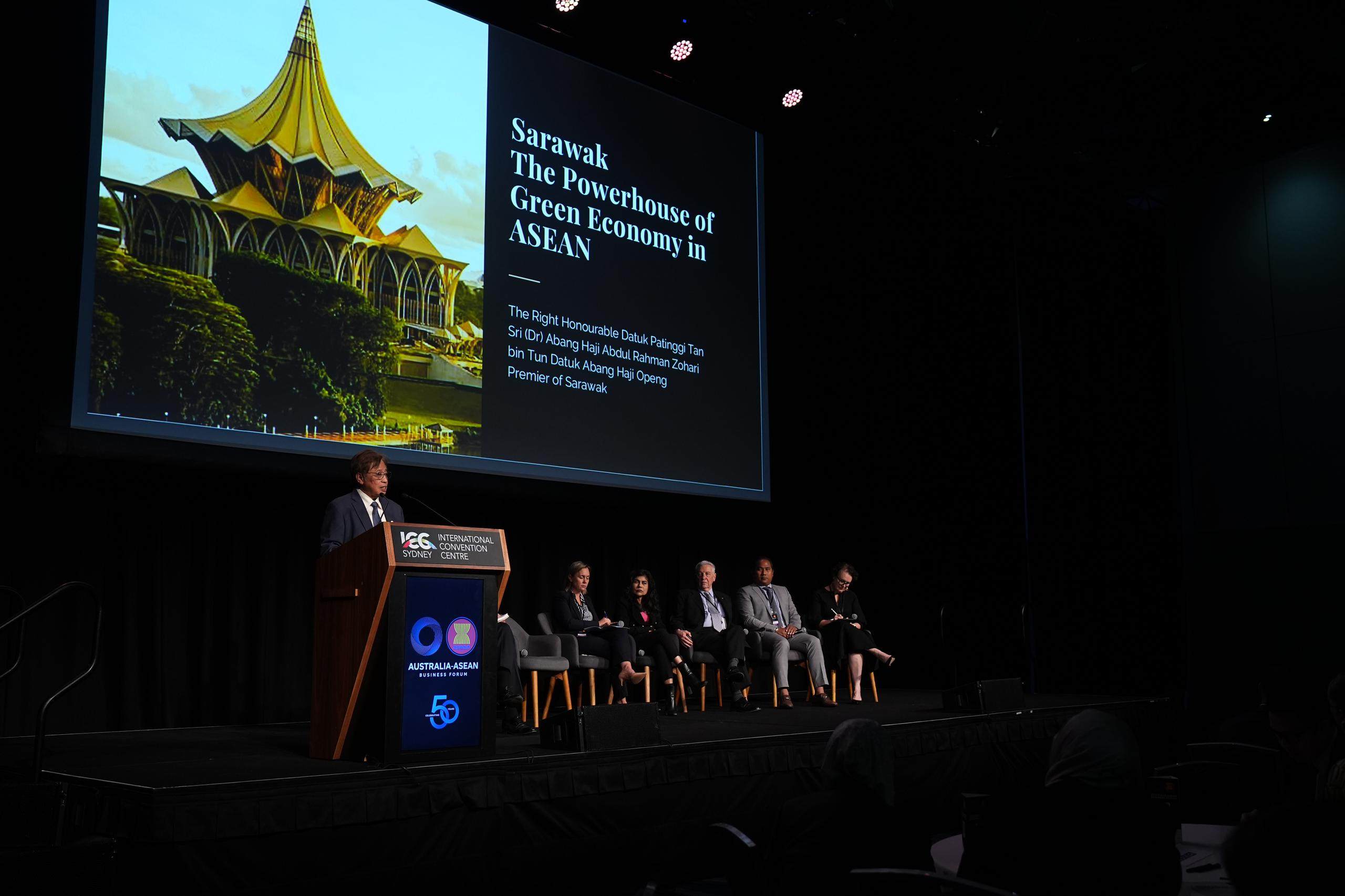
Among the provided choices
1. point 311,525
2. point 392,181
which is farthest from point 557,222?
point 311,525

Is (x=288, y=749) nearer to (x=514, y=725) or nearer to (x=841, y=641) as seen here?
(x=514, y=725)

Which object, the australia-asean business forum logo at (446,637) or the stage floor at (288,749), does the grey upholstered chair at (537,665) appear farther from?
the australia-asean business forum logo at (446,637)

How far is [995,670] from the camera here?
333 inches

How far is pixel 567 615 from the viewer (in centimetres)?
598

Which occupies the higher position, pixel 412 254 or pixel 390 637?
pixel 412 254

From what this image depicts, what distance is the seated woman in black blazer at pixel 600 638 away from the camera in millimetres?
5949

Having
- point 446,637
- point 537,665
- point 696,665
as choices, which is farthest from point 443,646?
point 696,665

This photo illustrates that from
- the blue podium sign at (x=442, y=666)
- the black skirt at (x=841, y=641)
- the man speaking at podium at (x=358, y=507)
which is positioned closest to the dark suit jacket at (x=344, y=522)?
the man speaking at podium at (x=358, y=507)

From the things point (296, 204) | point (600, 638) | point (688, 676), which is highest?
point (296, 204)

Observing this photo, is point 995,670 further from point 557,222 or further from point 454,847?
point 454,847

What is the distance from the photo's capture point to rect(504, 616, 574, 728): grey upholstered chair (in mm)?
5645

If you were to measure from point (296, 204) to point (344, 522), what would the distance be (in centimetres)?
208

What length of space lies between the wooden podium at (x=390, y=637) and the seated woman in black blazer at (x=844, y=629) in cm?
354

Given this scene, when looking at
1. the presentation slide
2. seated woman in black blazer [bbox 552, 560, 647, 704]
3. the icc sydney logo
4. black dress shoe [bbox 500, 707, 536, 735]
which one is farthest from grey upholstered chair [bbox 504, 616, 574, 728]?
the icc sydney logo
